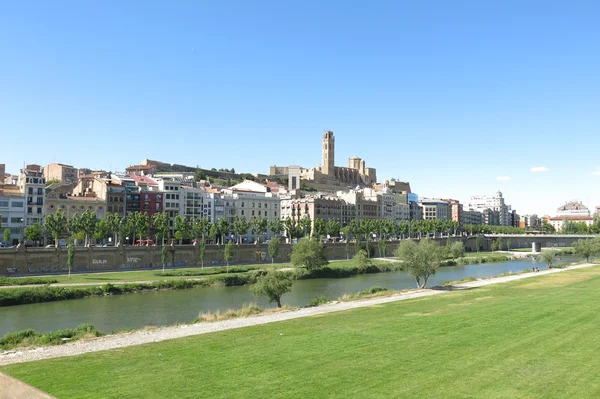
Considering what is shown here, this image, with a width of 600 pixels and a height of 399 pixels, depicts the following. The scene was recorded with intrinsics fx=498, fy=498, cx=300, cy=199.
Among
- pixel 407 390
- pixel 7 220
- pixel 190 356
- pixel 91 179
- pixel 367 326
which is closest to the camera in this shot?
pixel 407 390

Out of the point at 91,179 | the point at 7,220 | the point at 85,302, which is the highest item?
the point at 91,179

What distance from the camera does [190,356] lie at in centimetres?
1983

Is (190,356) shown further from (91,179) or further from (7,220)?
(91,179)

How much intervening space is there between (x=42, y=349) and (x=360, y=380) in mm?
15507

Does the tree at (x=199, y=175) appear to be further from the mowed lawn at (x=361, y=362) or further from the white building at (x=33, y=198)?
the mowed lawn at (x=361, y=362)

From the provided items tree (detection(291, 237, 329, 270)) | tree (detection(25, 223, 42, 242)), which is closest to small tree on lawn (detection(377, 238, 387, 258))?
tree (detection(291, 237, 329, 270))

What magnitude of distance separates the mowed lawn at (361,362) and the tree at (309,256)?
4793 centimetres

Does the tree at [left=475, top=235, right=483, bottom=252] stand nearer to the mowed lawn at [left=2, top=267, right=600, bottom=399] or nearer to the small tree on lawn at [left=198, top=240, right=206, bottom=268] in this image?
the small tree on lawn at [left=198, top=240, right=206, bottom=268]

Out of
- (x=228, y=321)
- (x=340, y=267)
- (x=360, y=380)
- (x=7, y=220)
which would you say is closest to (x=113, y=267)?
(x=7, y=220)

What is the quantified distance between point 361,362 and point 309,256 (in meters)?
58.4

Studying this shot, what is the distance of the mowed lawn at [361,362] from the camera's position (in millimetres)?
15078

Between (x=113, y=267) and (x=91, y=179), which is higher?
(x=91, y=179)

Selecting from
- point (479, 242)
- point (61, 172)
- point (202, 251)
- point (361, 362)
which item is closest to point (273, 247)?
point (202, 251)

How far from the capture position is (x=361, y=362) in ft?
59.8
